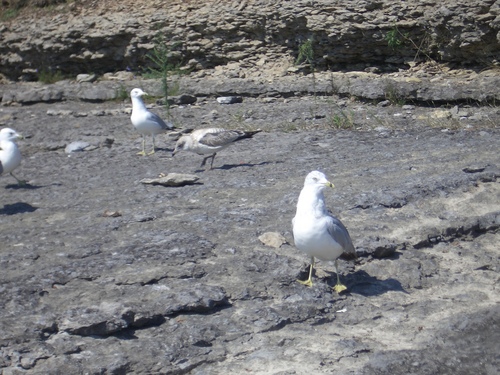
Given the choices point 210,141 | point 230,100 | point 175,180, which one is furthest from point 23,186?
point 230,100

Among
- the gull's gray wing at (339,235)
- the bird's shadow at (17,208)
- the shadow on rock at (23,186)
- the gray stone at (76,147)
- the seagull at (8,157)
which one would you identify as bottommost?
the gray stone at (76,147)

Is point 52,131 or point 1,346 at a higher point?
point 1,346

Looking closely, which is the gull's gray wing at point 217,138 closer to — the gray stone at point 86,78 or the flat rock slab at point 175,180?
the flat rock slab at point 175,180

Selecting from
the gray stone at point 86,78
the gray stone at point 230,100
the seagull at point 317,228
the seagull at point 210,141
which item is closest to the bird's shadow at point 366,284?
the seagull at point 317,228

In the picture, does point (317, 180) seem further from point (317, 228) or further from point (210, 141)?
point (210, 141)

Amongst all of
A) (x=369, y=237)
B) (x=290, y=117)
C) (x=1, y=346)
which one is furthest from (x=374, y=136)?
(x=1, y=346)

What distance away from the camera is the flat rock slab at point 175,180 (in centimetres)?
835

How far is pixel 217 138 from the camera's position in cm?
933

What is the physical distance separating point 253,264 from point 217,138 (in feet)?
12.1

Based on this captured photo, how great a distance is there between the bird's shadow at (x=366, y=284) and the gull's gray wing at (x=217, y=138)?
3746mm

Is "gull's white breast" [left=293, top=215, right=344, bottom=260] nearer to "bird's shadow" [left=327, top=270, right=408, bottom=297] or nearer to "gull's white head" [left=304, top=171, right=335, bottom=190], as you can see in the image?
"gull's white head" [left=304, top=171, right=335, bottom=190]

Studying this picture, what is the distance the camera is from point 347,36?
13.6 metres

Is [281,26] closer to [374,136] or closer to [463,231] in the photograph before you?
[374,136]

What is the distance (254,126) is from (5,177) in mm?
3939
